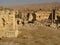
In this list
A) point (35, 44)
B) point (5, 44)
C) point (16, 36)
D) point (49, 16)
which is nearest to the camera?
point (5, 44)

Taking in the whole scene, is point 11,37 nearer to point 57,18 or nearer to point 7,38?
point 7,38

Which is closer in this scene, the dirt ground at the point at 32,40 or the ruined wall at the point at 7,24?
the dirt ground at the point at 32,40

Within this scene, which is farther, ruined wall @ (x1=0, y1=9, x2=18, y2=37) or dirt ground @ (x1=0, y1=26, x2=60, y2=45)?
ruined wall @ (x1=0, y1=9, x2=18, y2=37)

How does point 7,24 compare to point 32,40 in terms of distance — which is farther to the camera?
point 7,24

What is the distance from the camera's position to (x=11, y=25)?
13617 mm

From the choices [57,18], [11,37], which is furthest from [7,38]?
[57,18]

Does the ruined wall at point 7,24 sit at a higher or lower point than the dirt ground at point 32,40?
higher

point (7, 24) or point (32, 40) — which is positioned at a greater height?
point (7, 24)

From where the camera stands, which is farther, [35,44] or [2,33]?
[2,33]

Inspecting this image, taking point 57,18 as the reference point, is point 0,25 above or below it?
above

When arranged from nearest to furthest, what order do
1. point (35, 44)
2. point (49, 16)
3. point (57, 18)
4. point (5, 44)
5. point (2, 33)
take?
point (5, 44)
point (35, 44)
point (2, 33)
point (57, 18)
point (49, 16)

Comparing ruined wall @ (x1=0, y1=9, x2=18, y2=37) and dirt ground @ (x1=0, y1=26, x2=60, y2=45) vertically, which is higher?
ruined wall @ (x1=0, y1=9, x2=18, y2=37)

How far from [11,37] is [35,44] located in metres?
2.40

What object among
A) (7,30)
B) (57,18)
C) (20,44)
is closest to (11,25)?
(7,30)
